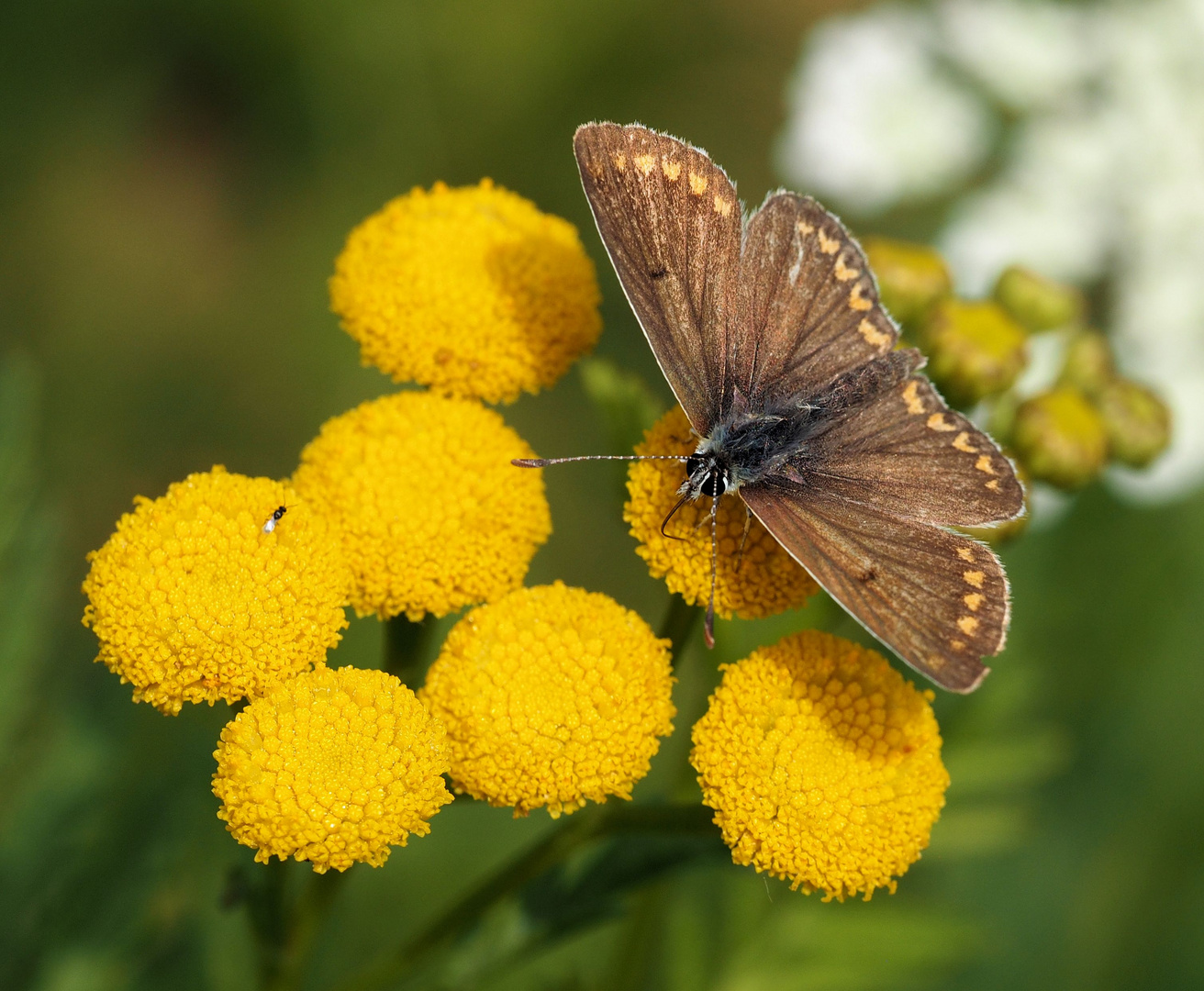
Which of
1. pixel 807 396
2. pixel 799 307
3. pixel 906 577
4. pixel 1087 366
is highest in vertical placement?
pixel 799 307

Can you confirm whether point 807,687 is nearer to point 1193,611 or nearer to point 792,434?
point 792,434

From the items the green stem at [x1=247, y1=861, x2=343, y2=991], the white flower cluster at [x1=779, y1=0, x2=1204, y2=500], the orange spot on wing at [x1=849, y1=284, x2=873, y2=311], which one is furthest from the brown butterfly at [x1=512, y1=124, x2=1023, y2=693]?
the white flower cluster at [x1=779, y1=0, x2=1204, y2=500]

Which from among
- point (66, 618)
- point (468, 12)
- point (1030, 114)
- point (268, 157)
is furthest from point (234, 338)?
point (1030, 114)

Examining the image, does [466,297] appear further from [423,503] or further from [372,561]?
[372,561]

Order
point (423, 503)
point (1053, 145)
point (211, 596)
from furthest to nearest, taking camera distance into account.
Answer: point (1053, 145) → point (423, 503) → point (211, 596)

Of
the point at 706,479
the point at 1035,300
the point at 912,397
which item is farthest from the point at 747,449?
the point at 1035,300
